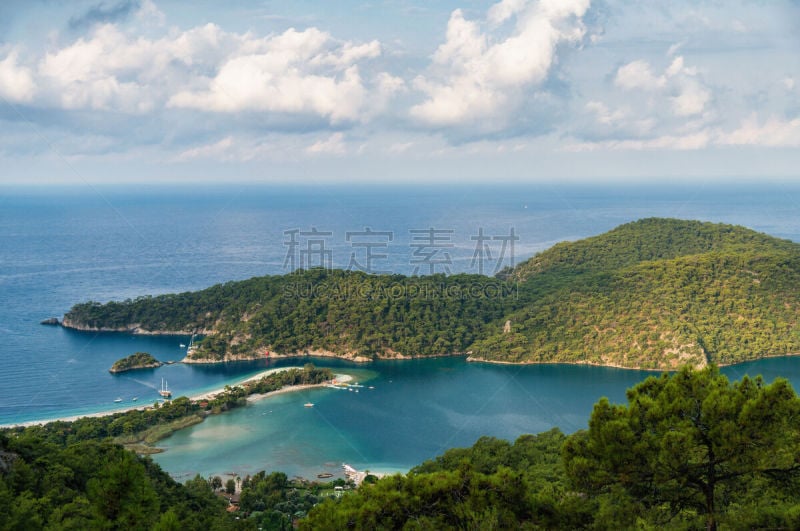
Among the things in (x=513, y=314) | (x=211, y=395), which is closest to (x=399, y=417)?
(x=211, y=395)

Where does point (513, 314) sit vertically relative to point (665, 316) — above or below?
below

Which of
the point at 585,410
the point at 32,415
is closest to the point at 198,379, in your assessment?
the point at 32,415

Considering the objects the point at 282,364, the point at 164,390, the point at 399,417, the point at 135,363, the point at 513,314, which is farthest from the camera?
the point at 513,314

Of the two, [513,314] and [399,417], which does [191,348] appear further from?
[513,314]

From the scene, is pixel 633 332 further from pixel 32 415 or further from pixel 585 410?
pixel 32 415

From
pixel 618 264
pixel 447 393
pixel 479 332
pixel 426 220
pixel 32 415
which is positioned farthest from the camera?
pixel 426 220

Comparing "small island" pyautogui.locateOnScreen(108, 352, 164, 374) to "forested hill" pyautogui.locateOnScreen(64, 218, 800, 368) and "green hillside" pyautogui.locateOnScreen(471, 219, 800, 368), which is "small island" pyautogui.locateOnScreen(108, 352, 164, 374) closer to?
"forested hill" pyautogui.locateOnScreen(64, 218, 800, 368)

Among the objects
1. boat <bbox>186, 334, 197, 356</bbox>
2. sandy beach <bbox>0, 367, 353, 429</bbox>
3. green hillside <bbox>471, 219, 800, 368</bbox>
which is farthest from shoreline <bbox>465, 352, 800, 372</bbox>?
boat <bbox>186, 334, 197, 356</bbox>
